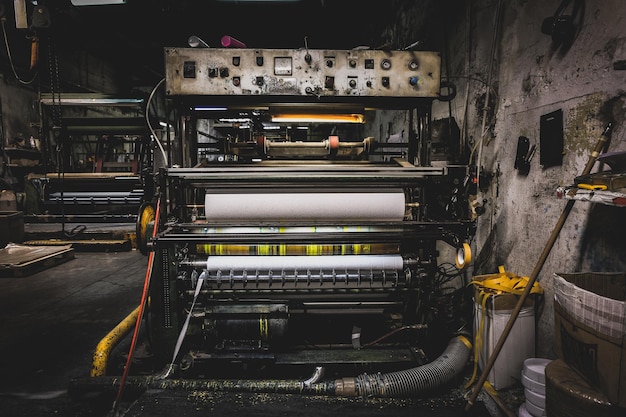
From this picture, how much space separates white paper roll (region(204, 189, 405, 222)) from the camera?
242cm

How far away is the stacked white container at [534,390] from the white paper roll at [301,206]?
1.32 meters

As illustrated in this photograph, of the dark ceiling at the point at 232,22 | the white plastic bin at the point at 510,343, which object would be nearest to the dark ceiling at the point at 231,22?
the dark ceiling at the point at 232,22

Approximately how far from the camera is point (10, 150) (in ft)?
25.0

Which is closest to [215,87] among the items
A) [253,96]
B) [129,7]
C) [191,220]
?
[253,96]

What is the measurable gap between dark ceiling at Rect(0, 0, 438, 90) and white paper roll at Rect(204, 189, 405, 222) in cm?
375

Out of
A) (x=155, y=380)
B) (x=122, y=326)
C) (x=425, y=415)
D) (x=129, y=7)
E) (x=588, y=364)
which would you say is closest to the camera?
(x=588, y=364)

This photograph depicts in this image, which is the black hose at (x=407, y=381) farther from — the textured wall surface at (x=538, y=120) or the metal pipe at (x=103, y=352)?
the metal pipe at (x=103, y=352)

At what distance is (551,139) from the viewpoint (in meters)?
Answer: 2.43

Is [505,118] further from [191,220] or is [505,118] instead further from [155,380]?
[155,380]

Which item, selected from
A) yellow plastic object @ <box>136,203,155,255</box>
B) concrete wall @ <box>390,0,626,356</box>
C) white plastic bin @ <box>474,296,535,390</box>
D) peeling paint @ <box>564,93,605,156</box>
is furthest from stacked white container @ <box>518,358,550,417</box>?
yellow plastic object @ <box>136,203,155,255</box>

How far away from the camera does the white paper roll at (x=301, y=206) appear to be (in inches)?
95.1

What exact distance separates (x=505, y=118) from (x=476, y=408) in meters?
2.40

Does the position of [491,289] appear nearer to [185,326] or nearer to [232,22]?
[185,326]

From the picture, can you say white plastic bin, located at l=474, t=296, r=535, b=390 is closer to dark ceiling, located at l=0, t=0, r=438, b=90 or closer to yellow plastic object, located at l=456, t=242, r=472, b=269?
yellow plastic object, located at l=456, t=242, r=472, b=269
